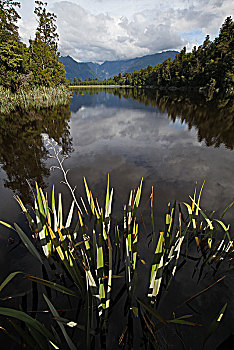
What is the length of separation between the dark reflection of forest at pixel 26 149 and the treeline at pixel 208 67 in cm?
3251

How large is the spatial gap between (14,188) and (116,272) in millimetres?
4934

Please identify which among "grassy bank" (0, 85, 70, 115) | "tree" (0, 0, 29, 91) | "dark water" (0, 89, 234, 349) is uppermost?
"tree" (0, 0, 29, 91)

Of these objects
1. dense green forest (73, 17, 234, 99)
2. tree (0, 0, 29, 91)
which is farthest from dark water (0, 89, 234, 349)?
dense green forest (73, 17, 234, 99)

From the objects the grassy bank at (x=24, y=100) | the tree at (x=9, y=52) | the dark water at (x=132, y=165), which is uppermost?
the tree at (x=9, y=52)

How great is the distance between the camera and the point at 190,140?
36.8 ft

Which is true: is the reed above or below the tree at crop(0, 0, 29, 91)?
below

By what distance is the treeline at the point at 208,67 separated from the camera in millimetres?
→ 37031

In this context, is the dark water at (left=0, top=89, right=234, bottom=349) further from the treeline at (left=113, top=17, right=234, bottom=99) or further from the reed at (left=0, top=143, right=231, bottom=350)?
the treeline at (left=113, top=17, right=234, bottom=99)

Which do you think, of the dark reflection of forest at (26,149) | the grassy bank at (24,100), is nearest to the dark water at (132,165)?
the dark reflection of forest at (26,149)

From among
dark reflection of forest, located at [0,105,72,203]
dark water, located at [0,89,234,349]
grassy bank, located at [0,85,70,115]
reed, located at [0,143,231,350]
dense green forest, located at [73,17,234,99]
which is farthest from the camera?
dense green forest, located at [73,17,234,99]

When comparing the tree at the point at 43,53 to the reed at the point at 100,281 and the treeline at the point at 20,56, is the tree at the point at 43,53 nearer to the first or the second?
the treeline at the point at 20,56

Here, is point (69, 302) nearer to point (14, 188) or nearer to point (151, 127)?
point (14, 188)

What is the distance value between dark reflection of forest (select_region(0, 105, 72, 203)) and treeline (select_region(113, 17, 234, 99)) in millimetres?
32510

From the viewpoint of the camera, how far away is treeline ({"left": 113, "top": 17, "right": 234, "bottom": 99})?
37031 millimetres
